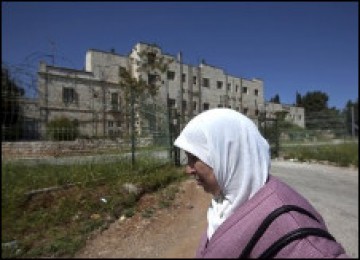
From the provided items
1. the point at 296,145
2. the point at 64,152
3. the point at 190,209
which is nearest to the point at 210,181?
the point at 64,152

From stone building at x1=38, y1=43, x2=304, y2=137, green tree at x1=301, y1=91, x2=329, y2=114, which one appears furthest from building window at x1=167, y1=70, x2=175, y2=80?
green tree at x1=301, y1=91, x2=329, y2=114

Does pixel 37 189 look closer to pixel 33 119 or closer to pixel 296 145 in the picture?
pixel 33 119

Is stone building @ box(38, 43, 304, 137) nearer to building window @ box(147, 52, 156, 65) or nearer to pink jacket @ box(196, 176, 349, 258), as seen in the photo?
building window @ box(147, 52, 156, 65)

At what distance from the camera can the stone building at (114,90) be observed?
1386 millimetres

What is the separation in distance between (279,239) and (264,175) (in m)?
0.23

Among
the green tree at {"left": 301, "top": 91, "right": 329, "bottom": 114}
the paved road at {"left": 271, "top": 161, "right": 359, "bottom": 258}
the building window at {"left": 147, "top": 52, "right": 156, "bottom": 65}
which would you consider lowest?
the paved road at {"left": 271, "top": 161, "right": 359, "bottom": 258}

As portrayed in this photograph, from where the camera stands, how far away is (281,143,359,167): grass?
2882 millimetres

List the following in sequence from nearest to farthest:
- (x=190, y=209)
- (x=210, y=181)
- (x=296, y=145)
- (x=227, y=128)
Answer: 1. (x=227, y=128)
2. (x=210, y=181)
3. (x=190, y=209)
4. (x=296, y=145)

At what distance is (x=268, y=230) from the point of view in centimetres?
118

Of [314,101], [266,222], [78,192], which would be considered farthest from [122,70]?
[314,101]

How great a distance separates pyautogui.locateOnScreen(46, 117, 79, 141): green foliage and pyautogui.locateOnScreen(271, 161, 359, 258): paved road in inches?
90.4

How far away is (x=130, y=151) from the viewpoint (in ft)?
4.67

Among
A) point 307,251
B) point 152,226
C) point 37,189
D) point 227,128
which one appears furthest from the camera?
point 152,226

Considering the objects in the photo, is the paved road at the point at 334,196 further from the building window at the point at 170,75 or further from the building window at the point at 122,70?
the building window at the point at 122,70
